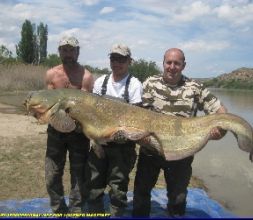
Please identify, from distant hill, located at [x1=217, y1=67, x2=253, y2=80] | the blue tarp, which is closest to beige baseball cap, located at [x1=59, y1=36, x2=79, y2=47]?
the blue tarp

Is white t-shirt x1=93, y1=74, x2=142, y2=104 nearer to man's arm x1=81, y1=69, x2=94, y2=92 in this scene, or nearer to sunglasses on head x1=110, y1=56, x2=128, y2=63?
sunglasses on head x1=110, y1=56, x2=128, y2=63

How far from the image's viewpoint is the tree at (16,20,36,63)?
218ft

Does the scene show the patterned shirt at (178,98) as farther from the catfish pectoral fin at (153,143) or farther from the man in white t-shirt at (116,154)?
the catfish pectoral fin at (153,143)

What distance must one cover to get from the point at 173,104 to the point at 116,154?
0.96 m

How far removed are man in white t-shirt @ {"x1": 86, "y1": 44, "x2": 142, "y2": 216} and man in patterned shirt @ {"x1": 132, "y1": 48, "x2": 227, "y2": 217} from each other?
214mm

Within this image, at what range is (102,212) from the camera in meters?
5.89

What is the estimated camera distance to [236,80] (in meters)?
108

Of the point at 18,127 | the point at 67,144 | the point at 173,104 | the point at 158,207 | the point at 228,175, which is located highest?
the point at 173,104

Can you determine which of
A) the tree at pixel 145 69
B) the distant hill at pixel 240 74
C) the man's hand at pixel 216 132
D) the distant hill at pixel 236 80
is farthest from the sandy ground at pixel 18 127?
the distant hill at pixel 240 74

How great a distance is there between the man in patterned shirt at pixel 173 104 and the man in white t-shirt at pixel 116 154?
0.21 meters

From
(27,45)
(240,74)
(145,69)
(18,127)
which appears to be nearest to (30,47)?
(27,45)

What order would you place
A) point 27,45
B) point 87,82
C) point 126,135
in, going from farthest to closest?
point 27,45 → point 87,82 → point 126,135

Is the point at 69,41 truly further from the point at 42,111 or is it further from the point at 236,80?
the point at 236,80

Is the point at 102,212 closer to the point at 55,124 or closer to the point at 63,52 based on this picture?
the point at 55,124
